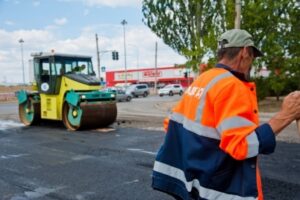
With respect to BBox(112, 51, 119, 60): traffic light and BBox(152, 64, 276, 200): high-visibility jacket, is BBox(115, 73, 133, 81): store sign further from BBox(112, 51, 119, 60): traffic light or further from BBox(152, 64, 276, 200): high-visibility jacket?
BBox(152, 64, 276, 200): high-visibility jacket

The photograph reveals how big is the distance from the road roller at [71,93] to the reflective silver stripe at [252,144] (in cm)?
1189

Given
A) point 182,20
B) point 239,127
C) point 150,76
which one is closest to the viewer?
point 239,127

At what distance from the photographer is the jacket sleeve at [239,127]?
7.56 ft

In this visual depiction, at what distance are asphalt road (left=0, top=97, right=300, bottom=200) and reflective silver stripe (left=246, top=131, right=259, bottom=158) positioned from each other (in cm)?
370

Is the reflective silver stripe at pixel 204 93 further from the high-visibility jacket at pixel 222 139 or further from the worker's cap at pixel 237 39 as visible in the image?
the worker's cap at pixel 237 39

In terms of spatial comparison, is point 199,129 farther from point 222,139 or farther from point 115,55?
point 115,55

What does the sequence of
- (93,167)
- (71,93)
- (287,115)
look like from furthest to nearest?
(71,93)
(93,167)
(287,115)

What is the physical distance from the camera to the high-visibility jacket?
2.32m

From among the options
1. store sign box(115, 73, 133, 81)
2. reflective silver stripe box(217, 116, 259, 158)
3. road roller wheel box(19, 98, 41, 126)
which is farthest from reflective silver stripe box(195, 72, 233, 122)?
store sign box(115, 73, 133, 81)

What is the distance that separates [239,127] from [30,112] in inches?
600

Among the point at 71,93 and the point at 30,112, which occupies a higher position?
the point at 71,93

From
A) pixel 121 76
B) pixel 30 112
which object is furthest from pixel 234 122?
pixel 121 76

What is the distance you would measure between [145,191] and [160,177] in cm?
350

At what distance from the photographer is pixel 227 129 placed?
231 cm
